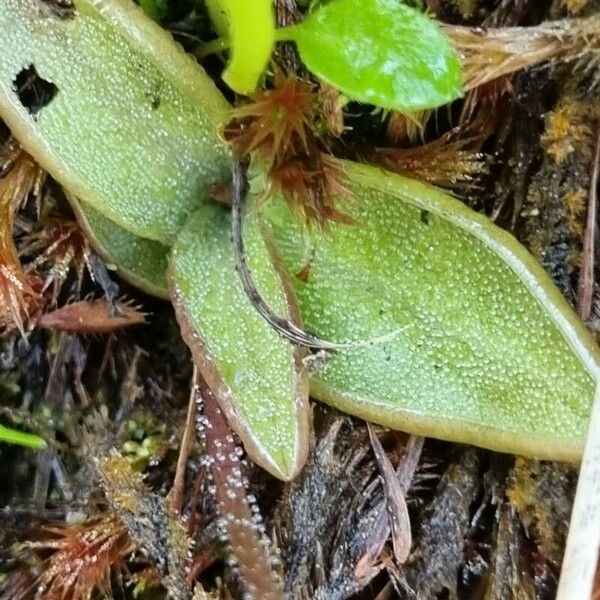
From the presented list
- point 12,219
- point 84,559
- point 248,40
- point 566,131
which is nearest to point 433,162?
point 566,131

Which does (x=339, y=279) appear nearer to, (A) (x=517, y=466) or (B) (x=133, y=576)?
(A) (x=517, y=466)

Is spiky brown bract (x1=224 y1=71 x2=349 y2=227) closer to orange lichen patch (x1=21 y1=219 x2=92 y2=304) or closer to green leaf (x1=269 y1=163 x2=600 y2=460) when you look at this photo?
green leaf (x1=269 y1=163 x2=600 y2=460)

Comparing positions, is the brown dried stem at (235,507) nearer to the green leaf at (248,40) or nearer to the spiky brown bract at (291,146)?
the spiky brown bract at (291,146)

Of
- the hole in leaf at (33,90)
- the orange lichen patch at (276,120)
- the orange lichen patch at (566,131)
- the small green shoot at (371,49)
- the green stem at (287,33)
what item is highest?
the hole in leaf at (33,90)

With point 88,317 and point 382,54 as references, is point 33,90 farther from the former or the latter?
point 382,54

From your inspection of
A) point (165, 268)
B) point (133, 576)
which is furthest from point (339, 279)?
point (133, 576)

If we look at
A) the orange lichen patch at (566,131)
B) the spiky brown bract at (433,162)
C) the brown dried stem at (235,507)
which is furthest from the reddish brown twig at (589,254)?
the brown dried stem at (235,507)
